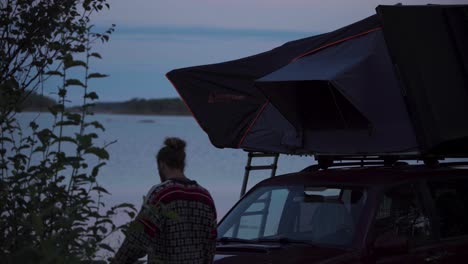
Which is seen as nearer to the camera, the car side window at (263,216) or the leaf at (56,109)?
the leaf at (56,109)

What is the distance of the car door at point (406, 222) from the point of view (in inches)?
295

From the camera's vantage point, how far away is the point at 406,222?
25.6 feet

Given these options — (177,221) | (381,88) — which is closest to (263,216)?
(381,88)

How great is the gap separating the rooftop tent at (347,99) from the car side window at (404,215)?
0.37m

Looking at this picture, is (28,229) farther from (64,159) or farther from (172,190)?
(172,190)

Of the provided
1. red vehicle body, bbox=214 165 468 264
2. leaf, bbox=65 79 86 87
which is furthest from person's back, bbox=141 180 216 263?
leaf, bbox=65 79 86 87

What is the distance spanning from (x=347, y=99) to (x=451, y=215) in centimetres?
131

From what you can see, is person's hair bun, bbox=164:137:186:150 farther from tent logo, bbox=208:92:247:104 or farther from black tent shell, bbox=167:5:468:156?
tent logo, bbox=208:92:247:104

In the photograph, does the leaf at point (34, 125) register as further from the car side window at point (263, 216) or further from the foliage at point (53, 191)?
the car side window at point (263, 216)

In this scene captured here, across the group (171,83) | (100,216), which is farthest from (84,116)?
(171,83)

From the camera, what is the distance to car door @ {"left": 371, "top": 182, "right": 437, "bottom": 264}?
7.49 meters

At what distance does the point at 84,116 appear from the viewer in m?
4.89

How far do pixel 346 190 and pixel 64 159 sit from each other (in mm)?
3739

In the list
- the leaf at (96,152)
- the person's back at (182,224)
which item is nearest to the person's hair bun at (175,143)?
the person's back at (182,224)
